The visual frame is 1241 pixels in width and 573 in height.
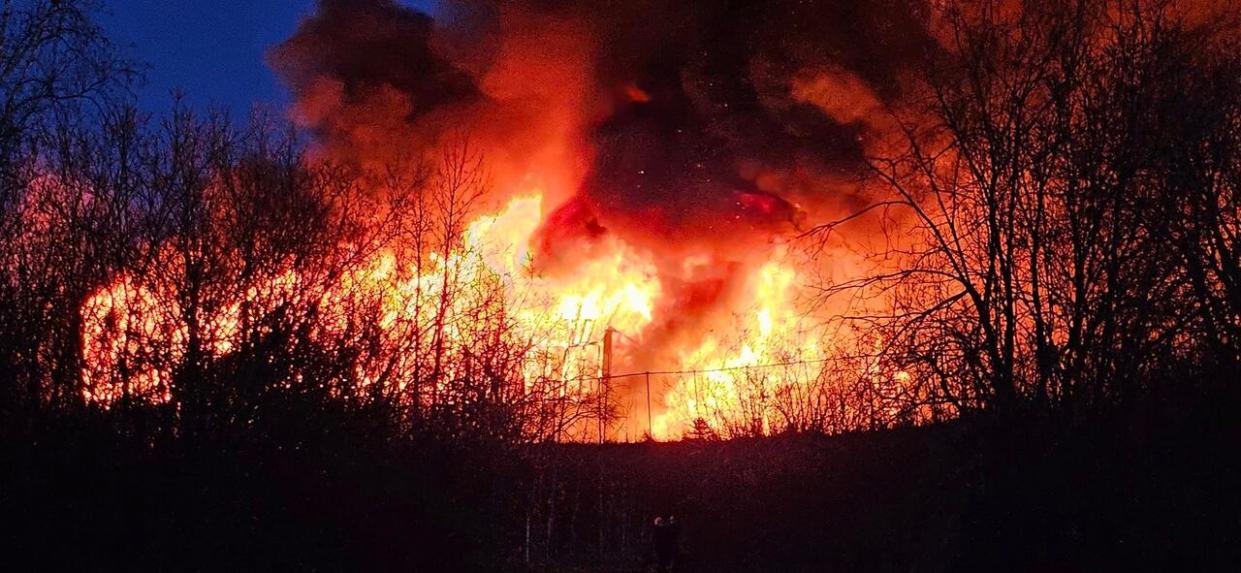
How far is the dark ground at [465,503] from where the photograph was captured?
9.82 metres

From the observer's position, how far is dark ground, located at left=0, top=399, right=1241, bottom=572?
32.2 feet

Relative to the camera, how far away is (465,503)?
14.6m

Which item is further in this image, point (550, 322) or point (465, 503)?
point (550, 322)

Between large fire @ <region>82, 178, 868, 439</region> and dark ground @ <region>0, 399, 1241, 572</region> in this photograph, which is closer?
dark ground @ <region>0, 399, 1241, 572</region>

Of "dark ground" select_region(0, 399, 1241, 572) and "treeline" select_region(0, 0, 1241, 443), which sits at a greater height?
"treeline" select_region(0, 0, 1241, 443)

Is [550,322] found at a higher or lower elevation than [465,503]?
higher

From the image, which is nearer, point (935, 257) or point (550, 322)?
point (935, 257)

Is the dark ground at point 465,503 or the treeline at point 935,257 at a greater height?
the treeline at point 935,257

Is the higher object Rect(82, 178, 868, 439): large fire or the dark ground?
Rect(82, 178, 868, 439): large fire

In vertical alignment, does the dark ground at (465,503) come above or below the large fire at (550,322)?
below

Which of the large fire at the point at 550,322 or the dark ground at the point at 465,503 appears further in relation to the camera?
the large fire at the point at 550,322

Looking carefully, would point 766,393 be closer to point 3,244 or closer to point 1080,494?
point 1080,494

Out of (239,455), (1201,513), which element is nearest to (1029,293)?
(1201,513)

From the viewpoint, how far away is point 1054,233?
12.2 m
